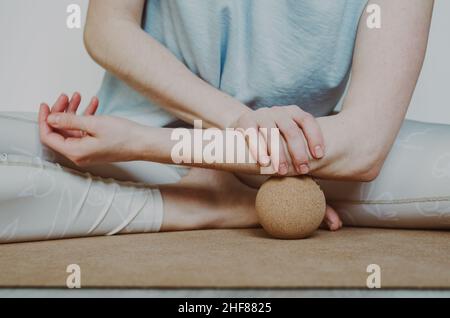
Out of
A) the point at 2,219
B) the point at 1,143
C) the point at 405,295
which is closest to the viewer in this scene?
the point at 405,295

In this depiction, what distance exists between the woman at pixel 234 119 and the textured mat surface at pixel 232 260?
2.4 inches

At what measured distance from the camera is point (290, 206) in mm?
994

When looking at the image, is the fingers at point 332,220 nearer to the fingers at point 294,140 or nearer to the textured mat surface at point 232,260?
the textured mat surface at point 232,260

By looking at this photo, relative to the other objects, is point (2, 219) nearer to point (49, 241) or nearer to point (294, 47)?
point (49, 241)

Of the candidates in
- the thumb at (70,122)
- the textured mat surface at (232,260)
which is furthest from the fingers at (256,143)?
the thumb at (70,122)

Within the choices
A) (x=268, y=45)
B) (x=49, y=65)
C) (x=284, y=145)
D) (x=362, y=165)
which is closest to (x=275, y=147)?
(x=284, y=145)

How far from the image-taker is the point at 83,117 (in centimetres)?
103

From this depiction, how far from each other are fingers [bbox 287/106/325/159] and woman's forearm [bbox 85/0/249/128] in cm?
12

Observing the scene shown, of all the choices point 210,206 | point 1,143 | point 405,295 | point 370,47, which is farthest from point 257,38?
point 405,295

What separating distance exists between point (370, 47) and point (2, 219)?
0.71 metres

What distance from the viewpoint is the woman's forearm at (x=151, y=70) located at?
1100 millimetres

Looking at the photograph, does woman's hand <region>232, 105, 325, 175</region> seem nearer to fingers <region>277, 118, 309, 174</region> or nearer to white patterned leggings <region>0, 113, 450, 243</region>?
fingers <region>277, 118, 309, 174</region>

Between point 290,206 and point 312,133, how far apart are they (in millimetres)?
125

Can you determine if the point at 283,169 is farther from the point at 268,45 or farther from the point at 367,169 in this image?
the point at 268,45
